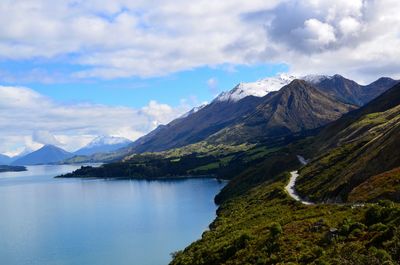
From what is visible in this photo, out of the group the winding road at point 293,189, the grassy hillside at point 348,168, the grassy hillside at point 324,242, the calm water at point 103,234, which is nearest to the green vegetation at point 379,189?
the grassy hillside at point 348,168

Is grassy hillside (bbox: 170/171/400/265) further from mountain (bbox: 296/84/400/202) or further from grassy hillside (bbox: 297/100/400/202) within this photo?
grassy hillside (bbox: 297/100/400/202)

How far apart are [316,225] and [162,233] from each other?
280 feet

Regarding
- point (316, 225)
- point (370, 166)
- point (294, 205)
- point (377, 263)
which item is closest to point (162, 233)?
point (294, 205)

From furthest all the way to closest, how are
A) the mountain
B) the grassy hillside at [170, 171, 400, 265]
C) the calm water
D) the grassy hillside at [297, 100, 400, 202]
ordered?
the calm water < the grassy hillside at [297, 100, 400, 202] < the mountain < the grassy hillside at [170, 171, 400, 265]

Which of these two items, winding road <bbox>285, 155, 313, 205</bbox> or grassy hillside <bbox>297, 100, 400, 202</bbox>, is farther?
winding road <bbox>285, 155, 313, 205</bbox>

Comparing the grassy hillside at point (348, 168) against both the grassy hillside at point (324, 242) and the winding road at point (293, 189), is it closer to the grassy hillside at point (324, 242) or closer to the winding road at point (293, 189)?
the winding road at point (293, 189)

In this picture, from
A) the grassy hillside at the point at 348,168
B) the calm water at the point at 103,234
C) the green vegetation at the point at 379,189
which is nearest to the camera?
the green vegetation at the point at 379,189

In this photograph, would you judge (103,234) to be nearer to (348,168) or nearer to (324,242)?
(348,168)

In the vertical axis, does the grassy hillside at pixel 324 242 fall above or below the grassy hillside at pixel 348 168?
below

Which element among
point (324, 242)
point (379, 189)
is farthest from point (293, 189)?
point (324, 242)

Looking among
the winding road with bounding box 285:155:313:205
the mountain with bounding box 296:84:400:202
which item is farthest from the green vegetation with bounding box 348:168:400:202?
the winding road with bounding box 285:155:313:205

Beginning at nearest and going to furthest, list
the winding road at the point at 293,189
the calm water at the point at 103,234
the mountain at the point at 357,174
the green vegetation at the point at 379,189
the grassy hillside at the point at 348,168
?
the green vegetation at the point at 379,189, the mountain at the point at 357,174, the grassy hillside at the point at 348,168, the winding road at the point at 293,189, the calm water at the point at 103,234

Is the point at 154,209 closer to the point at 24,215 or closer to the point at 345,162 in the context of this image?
the point at 24,215

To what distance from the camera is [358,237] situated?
150ft
